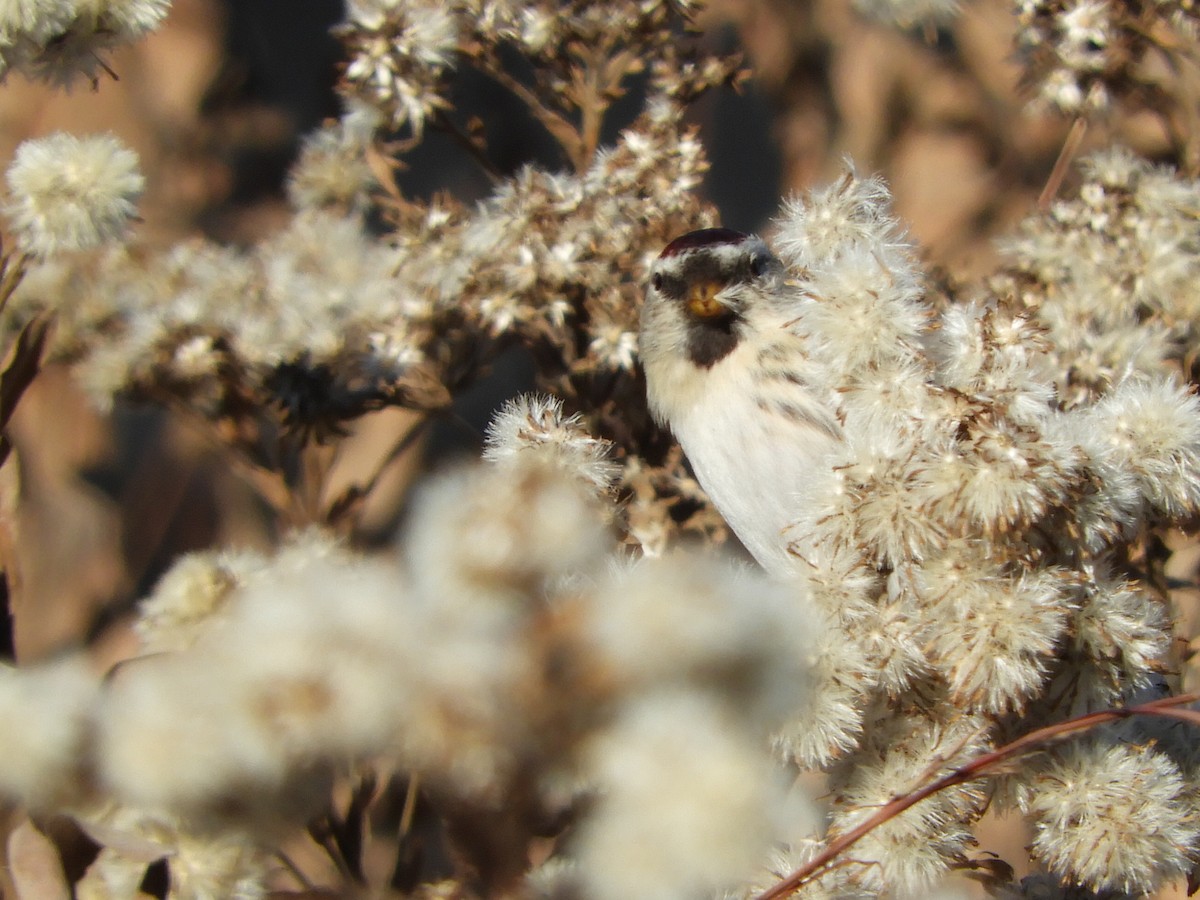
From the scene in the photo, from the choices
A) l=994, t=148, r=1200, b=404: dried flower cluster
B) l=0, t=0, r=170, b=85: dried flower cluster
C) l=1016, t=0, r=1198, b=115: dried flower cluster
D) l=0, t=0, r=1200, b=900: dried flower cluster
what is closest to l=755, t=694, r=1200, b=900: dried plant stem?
l=0, t=0, r=1200, b=900: dried flower cluster

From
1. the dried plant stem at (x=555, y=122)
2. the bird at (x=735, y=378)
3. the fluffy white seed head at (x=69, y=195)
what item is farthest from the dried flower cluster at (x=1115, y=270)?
the fluffy white seed head at (x=69, y=195)

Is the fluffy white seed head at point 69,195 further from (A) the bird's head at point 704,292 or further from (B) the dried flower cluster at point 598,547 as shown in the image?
(A) the bird's head at point 704,292

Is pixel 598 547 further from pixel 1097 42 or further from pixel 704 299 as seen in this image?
pixel 1097 42

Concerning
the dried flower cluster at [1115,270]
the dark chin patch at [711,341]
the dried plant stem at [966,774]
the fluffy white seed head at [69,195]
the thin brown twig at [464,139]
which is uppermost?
the fluffy white seed head at [69,195]

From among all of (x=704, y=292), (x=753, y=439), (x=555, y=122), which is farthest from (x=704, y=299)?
(x=555, y=122)

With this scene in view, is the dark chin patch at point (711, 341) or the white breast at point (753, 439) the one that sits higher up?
the dark chin patch at point (711, 341)

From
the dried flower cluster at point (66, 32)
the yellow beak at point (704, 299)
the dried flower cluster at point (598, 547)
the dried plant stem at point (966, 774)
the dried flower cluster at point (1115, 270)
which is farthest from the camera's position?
the yellow beak at point (704, 299)

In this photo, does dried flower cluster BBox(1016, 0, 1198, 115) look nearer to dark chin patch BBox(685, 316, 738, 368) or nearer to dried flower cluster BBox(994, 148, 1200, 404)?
dried flower cluster BBox(994, 148, 1200, 404)
